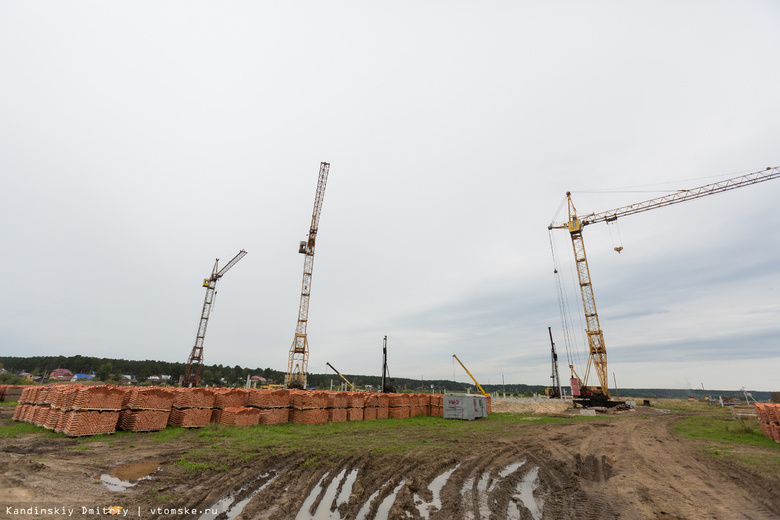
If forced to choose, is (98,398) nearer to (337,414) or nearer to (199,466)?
(199,466)

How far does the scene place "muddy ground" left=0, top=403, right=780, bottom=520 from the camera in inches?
288

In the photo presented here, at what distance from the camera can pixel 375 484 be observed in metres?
9.08

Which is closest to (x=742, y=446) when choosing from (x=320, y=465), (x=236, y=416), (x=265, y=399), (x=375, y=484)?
(x=375, y=484)

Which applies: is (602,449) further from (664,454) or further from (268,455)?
(268,455)

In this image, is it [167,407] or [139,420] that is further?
[167,407]

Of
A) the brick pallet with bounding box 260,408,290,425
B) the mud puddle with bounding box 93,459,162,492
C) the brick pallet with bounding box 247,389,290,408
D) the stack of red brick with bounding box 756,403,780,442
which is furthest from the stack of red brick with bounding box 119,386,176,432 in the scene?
the stack of red brick with bounding box 756,403,780,442

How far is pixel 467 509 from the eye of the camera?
762 centimetres

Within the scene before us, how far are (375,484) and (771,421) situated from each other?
19.7 meters

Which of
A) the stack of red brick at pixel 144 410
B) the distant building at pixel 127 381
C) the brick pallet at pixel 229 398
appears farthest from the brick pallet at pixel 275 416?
the distant building at pixel 127 381

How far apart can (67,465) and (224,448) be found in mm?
4307

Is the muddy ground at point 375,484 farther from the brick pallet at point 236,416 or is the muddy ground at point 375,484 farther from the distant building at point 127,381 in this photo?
the distant building at point 127,381

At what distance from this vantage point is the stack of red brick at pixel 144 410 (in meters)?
15.5

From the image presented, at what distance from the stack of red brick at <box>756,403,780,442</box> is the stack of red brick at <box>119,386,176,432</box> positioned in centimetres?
2810

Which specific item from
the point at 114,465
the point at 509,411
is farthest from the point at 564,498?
the point at 509,411
